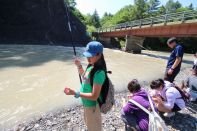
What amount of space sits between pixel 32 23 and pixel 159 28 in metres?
18.8

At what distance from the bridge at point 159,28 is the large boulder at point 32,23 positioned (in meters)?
7.17

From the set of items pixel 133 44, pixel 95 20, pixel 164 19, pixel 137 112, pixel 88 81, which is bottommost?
pixel 133 44

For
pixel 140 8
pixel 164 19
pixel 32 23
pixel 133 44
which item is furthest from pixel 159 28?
pixel 140 8

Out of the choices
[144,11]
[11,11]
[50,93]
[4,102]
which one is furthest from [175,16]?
[144,11]

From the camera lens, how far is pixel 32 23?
31391 millimetres

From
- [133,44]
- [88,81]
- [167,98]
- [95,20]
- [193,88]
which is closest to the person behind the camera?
[88,81]

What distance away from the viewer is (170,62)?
588cm

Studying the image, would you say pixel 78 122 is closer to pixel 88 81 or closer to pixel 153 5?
pixel 88 81

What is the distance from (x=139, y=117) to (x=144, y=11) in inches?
2536

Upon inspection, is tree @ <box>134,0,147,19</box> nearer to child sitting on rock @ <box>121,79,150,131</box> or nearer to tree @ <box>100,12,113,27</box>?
tree @ <box>100,12,113,27</box>

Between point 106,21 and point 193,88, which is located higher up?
point 193,88

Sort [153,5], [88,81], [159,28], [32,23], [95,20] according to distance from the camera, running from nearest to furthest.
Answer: [88,81] → [159,28] → [32,23] → [153,5] → [95,20]

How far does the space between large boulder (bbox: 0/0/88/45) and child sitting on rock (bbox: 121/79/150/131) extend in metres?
24.4

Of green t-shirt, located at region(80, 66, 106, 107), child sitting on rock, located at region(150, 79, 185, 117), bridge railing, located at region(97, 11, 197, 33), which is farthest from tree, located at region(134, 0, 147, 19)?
green t-shirt, located at region(80, 66, 106, 107)
